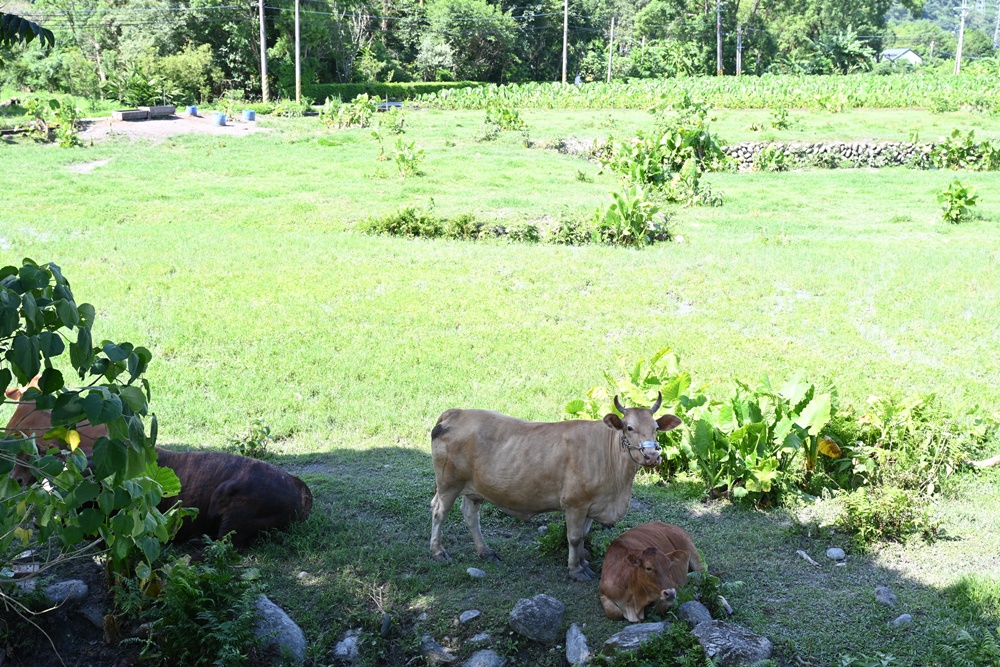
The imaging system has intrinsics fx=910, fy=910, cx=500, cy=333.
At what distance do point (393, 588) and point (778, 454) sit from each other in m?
3.57

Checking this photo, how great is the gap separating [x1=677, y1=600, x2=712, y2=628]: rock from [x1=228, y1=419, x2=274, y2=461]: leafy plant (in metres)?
4.20

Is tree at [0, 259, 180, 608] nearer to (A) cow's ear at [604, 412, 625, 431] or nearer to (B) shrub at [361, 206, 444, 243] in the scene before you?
(A) cow's ear at [604, 412, 625, 431]

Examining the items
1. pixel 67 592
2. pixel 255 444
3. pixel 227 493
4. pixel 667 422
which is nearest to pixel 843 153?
pixel 255 444

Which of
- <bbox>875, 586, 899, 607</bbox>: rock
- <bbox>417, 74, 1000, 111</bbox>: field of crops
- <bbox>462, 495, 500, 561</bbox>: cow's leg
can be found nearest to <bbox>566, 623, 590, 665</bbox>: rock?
<bbox>462, 495, 500, 561</bbox>: cow's leg

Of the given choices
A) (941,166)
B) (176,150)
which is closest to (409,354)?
(176,150)

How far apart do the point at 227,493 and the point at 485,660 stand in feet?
7.13

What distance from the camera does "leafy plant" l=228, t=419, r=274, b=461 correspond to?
8.16 m

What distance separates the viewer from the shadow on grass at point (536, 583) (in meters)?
5.38

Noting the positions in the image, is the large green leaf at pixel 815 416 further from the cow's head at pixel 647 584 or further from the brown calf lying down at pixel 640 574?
the cow's head at pixel 647 584

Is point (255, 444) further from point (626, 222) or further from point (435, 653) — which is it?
point (626, 222)

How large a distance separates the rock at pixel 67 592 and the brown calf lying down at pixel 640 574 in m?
3.18

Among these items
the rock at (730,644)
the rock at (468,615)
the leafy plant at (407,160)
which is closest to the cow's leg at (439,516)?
the rock at (468,615)

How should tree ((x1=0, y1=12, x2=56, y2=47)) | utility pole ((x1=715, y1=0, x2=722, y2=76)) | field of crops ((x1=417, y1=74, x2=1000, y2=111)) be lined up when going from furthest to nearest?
1. utility pole ((x1=715, y1=0, x2=722, y2=76))
2. field of crops ((x1=417, y1=74, x2=1000, y2=111))
3. tree ((x1=0, y1=12, x2=56, y2=47))

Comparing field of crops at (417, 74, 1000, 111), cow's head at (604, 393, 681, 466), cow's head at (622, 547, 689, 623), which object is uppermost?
field of crops at (417, 74, 1000, 111)
